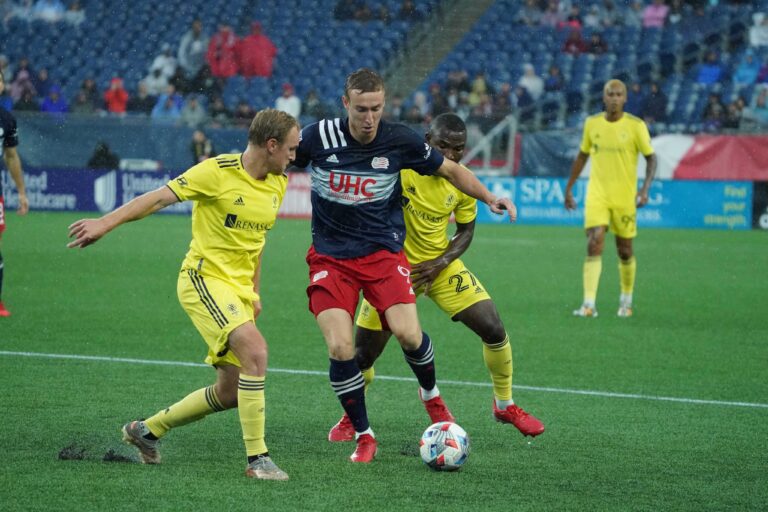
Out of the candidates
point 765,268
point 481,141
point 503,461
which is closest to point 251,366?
point 503,461

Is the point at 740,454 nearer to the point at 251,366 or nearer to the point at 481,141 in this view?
the point at 251,366

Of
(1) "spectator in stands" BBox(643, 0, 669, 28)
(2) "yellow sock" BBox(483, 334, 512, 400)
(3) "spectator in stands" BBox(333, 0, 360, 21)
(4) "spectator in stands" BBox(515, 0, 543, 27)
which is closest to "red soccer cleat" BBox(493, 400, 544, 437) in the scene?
(2) "yellow sock" BBox(483, 334, 512, 400)

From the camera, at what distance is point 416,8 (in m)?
31.5

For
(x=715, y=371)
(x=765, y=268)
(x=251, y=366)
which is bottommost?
(x=765, y=268)

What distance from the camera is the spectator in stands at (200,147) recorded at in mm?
24641

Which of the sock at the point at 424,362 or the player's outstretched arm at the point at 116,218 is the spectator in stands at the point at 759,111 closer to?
the sock at the point at 424,362

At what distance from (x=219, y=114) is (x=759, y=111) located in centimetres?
1162

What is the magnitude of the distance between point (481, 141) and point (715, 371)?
16.1m

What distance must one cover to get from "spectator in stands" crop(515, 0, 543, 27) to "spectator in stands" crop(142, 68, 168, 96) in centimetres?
894

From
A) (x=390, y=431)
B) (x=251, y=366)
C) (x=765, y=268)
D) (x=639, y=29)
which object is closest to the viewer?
(x=251, y=366)

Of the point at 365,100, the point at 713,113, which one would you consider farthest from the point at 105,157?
the point at 365,100

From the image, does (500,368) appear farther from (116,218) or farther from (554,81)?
(554,81)

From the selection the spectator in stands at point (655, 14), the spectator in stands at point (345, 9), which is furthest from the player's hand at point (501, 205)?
the spectator in stands at point (345, 9)

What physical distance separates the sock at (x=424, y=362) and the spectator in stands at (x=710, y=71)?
71.1 feet
